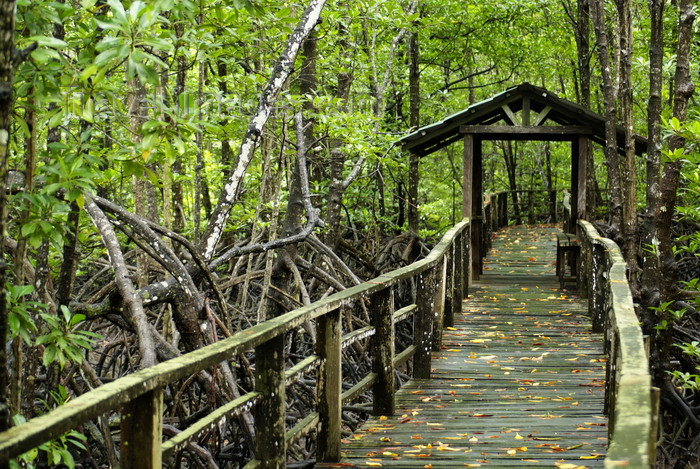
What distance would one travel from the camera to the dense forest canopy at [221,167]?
3.41 metres

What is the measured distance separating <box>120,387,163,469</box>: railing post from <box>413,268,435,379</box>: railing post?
14.5 feet

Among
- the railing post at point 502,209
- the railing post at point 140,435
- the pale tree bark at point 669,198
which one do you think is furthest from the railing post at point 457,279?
the railing post at point 502,209

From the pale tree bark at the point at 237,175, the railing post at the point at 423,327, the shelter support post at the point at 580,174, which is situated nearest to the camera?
the pale tree bark at the point at 237,175

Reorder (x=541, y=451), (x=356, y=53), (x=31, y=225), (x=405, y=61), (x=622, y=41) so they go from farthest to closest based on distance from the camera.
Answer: (x=405, y=61)
(x=356, y=53)
(x=622, y=41)
(x=541, y=451)
(x=31, y=225)

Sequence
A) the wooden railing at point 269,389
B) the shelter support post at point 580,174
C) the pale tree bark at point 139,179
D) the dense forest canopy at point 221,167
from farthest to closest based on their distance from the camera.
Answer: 1. the shelter support post at point 580,174
2. the pale tree bark at point 139,179
3. the dense forest canopy at point 221,167
4. the wooden railing at point 269,389

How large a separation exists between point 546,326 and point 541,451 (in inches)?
186

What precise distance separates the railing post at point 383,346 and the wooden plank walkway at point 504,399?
21 cm

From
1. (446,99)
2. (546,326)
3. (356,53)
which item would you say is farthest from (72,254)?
(446,99)

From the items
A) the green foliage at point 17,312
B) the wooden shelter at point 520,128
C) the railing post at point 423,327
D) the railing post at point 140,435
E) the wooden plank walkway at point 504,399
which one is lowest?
the wooden plank walkway at point 504,399

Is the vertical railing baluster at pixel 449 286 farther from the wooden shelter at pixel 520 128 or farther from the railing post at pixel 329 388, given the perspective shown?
the railing post at pixel 329 388

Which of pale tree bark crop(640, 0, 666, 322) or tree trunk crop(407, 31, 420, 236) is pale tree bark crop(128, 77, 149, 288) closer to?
pale tree bark crop(640, 0, 666, 322)

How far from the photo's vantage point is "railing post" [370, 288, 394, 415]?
18.0ft

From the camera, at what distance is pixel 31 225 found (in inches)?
129

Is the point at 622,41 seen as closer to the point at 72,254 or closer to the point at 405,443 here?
the point at 405,443
